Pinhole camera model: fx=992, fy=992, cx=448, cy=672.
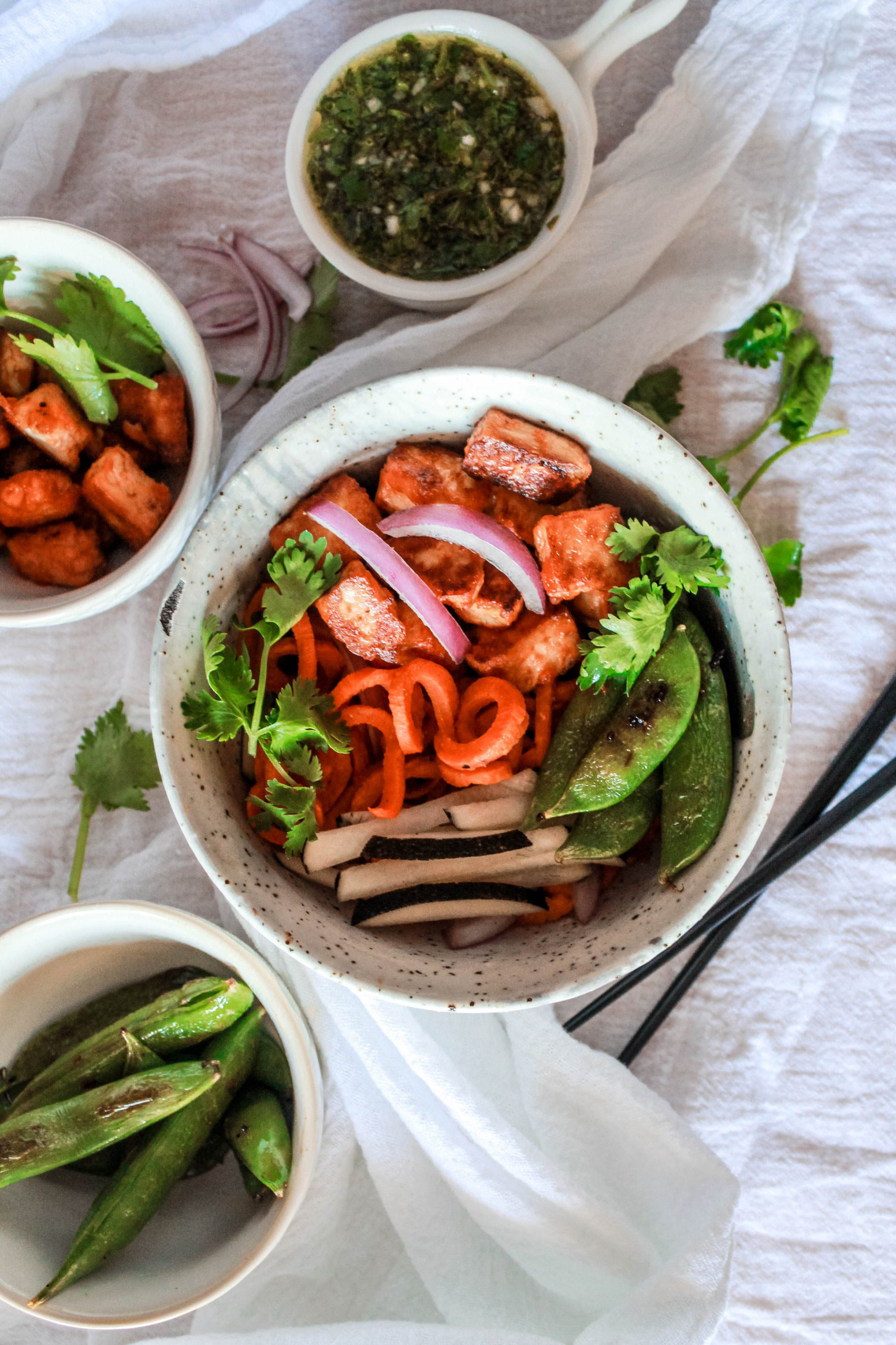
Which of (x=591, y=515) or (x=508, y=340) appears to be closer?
(x=591, y=515)

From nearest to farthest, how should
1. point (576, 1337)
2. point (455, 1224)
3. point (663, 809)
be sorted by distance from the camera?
point (663, 809)
point (576, 1337)
point (455, 1224)

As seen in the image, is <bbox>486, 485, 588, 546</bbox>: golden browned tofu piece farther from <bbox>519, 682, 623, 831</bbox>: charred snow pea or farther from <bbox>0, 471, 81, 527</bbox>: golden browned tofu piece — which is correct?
<bbox>0, 471, 81, 527</bbox>: golden browned tofu piece

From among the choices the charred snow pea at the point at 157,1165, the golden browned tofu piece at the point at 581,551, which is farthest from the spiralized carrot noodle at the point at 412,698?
the charred snow pea at the point at 157,1165

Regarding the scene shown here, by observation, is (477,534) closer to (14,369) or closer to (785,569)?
(785,569)

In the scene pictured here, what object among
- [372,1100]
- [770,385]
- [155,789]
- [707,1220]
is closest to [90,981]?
[155,789]

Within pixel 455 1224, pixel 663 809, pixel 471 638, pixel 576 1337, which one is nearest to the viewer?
pixel 663 809

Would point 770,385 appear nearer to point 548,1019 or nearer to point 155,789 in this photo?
point 548,1019

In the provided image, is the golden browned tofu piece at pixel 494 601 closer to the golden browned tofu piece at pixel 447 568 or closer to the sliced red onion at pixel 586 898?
the golden browned tofu piece at pixel 447 568

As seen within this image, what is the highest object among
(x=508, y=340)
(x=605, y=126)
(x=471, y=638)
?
(x=605, y=126)
